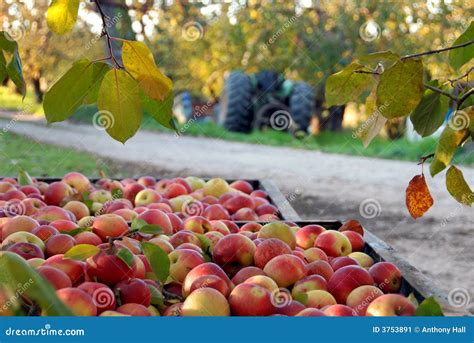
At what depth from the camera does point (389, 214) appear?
14.4 feet

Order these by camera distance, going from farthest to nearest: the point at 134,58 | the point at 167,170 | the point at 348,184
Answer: the point at 167,170 < the point at 348,184 < the point at 134,58

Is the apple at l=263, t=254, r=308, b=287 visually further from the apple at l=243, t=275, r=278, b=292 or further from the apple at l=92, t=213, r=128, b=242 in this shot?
the apple at l=92, t=213, r=128, b=242

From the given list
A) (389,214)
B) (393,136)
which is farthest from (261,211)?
(393,136)

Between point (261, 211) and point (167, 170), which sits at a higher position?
point (261, 211)

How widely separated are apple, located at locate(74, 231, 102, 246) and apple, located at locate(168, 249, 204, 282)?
0.25 m

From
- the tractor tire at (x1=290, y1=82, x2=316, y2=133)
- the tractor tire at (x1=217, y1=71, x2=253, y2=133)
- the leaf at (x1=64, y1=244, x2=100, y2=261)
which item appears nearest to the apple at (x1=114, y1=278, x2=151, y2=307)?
the leaf at (x1=64, y1=244, x2=100, y2=261)

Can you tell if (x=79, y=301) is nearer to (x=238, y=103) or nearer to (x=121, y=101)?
(x=121, y=101)

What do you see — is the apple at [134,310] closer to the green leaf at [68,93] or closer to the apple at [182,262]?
the apple at [182,262]

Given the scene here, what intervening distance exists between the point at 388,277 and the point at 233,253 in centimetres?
35

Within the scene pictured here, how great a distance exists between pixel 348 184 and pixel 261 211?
3.30 metres

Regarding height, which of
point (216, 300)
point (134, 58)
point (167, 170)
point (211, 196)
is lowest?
point (167, 170)

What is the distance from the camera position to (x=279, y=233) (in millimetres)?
1656

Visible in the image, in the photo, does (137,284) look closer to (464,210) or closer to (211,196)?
(211,196)

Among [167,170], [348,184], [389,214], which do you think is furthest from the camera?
[167,170]
